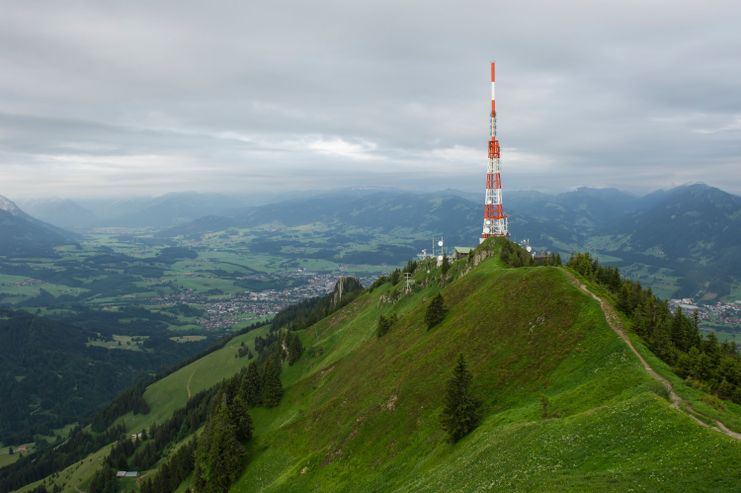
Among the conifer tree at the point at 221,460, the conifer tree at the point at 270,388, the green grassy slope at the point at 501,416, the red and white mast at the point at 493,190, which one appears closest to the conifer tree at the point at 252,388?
the conifer tree at the point at 270,388

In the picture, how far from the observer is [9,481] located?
18825 centimetres

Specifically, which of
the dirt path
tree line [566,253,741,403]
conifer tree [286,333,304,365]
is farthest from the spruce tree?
conifer tree [286,333,304,365]

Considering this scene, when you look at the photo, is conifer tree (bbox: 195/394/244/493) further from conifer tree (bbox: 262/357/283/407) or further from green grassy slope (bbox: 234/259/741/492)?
conifer tree (bbox: 262/357/283/407)

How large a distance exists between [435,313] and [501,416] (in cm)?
3922

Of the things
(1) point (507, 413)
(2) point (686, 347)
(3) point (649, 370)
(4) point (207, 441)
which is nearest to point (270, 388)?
(4) point (207, 441)

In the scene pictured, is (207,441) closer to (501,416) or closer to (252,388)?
(252,388)

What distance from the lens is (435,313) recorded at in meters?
87.8

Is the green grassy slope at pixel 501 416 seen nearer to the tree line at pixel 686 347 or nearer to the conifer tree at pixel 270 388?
the tree line at pixel 686 347

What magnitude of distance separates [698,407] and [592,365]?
40.5 ft

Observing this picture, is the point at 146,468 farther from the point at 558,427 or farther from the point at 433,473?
the point at 558,427

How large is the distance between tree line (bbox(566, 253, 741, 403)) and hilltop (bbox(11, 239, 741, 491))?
2.20 m

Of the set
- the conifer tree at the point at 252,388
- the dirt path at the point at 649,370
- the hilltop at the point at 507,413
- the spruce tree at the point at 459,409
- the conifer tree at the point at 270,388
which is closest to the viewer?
the hilltop at the point at 507,413

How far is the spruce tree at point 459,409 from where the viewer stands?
165 feet

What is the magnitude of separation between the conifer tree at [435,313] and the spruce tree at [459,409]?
3343 cm
